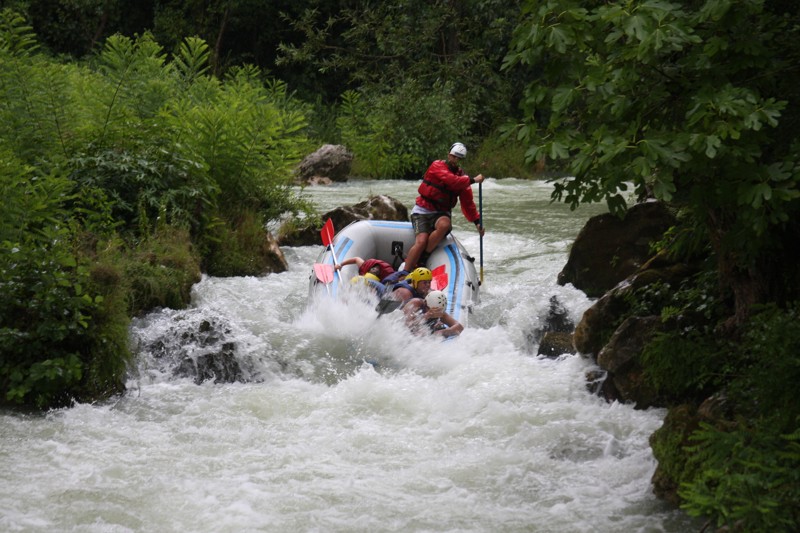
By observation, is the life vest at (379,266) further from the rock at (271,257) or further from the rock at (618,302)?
the rock at (618,302)

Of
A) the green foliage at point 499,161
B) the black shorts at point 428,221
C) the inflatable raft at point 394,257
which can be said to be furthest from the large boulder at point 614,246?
the green foliage at point 499,161

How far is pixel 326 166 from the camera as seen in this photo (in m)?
19.6

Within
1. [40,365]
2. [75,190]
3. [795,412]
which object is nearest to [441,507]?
[795,412]

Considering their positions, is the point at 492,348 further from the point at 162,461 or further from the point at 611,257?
the point at 162,461

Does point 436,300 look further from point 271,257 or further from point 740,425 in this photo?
point 740,425

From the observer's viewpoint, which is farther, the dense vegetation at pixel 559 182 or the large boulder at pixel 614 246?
the large boulder at pixel 614 246

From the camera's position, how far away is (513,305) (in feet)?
32.1

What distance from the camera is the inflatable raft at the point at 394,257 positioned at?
30.3ft

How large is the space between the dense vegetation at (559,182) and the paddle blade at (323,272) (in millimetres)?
1249

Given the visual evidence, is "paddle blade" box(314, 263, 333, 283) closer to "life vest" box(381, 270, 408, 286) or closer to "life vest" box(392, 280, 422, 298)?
"life vest" box(381, 270, 408, 286)

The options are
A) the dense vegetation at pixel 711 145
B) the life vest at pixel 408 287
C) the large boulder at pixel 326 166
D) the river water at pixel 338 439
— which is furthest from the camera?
the large boulder at pixel 326 166

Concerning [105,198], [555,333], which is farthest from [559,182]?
[105,198]

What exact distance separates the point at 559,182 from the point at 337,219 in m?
4.70

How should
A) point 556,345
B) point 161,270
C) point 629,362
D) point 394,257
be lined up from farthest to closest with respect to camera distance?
point 394,257 → point 161,270 → point 556,345 → point 629,362
